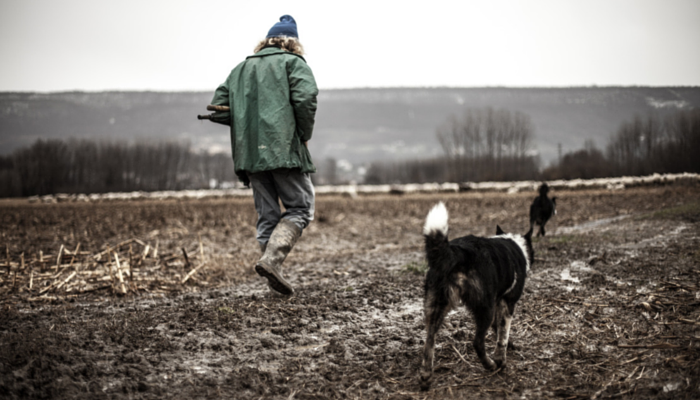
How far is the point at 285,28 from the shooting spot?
17.5ft

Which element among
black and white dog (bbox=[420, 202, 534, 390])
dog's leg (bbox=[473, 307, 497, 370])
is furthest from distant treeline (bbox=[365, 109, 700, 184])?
dog's leg (bbox=[473, 307, 497, 370])

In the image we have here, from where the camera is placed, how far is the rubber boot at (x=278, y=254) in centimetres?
484

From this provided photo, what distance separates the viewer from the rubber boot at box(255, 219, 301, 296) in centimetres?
484

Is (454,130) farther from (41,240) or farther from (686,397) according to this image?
(686,397)

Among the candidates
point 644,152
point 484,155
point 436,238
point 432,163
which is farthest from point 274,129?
point 432,163

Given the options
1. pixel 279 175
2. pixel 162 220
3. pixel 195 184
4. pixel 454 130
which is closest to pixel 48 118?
A: pixel 195 184

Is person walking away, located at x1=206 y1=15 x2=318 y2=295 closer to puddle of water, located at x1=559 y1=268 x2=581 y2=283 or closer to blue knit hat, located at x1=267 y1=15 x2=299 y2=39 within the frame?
blue knit hat, located at x1=267 y1=15 x2=299 y2=39

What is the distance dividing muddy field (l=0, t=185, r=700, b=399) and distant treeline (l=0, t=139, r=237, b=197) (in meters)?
53.5

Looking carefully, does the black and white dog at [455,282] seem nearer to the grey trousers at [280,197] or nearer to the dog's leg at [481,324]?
the dog's leg at [481,324]

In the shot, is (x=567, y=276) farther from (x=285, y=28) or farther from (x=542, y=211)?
(x=285, y=28)

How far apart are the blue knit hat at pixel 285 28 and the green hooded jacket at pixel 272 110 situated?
32cm

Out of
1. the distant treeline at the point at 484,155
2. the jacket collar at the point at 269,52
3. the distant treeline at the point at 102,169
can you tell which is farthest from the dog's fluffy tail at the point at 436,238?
the distant treeline at the point at 102,169

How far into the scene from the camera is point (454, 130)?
72562mm

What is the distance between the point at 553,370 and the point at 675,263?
4463mm
